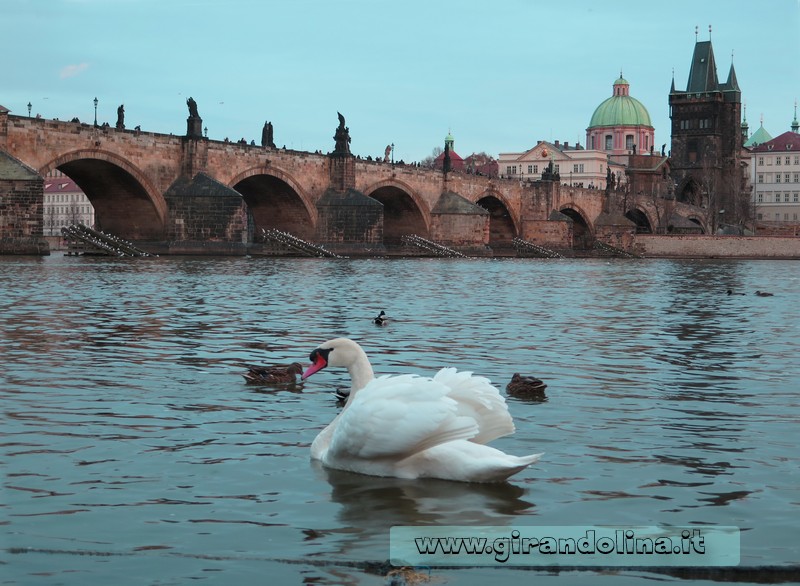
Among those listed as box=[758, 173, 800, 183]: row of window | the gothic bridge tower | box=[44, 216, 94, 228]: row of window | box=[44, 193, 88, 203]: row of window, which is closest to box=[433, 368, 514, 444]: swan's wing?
the gothic bridge tower

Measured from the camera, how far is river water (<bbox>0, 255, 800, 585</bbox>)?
509cm

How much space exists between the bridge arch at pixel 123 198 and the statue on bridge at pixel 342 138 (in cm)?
1284

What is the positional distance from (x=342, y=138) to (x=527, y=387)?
50.8 m

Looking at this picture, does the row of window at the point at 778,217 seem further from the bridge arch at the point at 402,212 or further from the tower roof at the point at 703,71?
the bridge arch at the point at 402,212

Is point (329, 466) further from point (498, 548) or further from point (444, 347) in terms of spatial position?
point (444, 347)

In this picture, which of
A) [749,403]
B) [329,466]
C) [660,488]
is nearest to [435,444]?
[329,466]

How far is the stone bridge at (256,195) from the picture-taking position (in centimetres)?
4378

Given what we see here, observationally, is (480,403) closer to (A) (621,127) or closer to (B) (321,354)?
(B) (321,354)

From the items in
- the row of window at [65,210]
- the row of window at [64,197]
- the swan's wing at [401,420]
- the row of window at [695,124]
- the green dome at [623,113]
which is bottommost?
the swan's wing at [401,420]

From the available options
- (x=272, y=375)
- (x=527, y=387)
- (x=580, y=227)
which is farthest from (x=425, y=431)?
(x=580, y=227)

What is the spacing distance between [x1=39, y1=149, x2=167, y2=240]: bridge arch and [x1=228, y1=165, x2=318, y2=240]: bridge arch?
708 centimetres

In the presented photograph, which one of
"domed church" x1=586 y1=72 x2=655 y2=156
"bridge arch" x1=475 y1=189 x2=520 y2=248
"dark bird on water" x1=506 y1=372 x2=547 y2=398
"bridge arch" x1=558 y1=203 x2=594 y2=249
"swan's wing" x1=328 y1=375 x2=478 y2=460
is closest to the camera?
"swan's wing" x1=328 y1=375 x2=478 y2=460

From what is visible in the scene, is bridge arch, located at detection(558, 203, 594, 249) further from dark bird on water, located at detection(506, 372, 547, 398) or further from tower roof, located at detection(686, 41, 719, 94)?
dark bird on water, located at detection(506, 372, 547, 398)

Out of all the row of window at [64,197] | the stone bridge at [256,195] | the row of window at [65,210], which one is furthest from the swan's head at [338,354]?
the row of window at [64,197]
